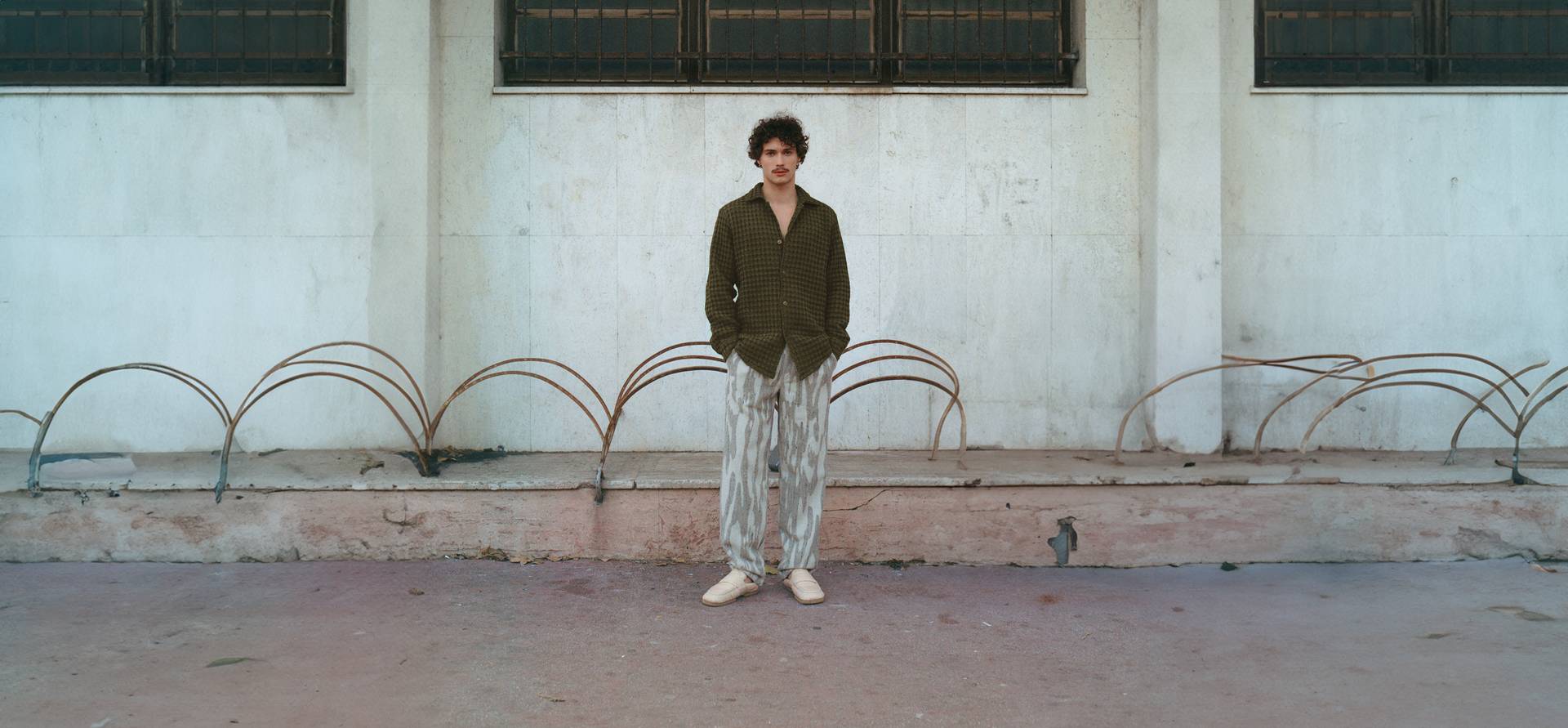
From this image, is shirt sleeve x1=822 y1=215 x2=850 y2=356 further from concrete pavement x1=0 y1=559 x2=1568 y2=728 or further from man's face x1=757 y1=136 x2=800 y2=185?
concrete pavement x1=0 y1=559 x2=1568 y2=728

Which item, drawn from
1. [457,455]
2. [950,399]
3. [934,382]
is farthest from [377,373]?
[950,399]

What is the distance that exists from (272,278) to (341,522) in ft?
6.93

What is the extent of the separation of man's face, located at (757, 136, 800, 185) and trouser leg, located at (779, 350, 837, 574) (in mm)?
801

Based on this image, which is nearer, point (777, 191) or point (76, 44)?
point (777, 191)

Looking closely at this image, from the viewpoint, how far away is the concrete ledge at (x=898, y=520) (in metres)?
5.38

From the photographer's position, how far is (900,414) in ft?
22.5

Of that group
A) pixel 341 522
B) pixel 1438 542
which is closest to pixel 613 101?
pixel 341 522

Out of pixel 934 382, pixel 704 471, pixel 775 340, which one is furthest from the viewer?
pixel 704 471

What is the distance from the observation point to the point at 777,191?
4.67m

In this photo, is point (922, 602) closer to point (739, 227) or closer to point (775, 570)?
point (775, 570)

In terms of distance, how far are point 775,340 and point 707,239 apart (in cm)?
248

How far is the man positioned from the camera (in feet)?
15.0

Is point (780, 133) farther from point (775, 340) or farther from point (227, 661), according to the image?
point (227, 661)

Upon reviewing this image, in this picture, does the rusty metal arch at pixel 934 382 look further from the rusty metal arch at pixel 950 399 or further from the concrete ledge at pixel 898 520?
the concrete ledge at pixel 898 520
